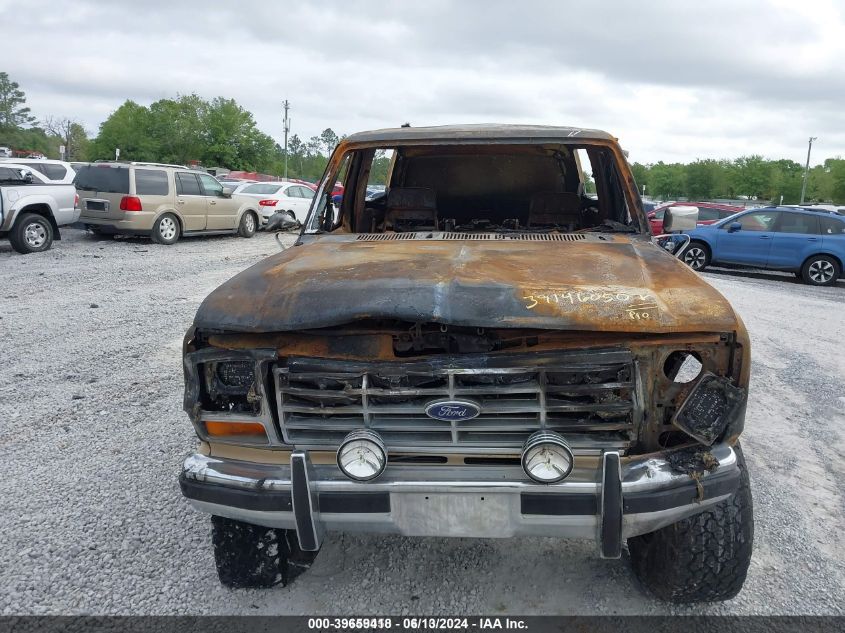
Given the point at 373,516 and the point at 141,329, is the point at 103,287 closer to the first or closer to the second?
the point at 141,329

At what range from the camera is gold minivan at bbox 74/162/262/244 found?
44.5 feet

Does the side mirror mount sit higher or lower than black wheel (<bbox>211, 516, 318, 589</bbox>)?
higher

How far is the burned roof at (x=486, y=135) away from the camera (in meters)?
3.69

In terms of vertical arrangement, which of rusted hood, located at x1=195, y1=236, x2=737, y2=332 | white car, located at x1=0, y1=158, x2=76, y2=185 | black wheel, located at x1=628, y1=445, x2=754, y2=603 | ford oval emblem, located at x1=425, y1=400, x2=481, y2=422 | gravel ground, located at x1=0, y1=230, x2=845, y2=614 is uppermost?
white car, located at x1=0, y1=158, x2=76, y2=185

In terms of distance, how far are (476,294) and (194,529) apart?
1.94 metres

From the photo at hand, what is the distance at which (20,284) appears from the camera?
9.20 m

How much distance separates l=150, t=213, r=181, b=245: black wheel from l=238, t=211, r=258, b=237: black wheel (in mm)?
2028

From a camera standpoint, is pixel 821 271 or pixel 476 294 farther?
pixel 821 271

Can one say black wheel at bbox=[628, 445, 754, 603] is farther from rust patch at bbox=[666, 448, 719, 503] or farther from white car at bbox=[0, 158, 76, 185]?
white car at bbox=[0, 158, 76, 185]

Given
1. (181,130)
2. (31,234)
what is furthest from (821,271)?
(181,130)

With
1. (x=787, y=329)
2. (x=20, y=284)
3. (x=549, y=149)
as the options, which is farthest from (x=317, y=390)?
(x=20, y=284)

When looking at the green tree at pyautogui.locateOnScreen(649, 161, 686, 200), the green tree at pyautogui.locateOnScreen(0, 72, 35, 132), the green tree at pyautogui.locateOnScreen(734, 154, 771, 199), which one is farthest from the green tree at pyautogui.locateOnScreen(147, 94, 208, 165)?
the green tree at pyautogui.locateOnScreen(649, 161, 686, 200)

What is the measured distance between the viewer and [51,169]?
42.2ft

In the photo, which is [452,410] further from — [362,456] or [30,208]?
[30,208]
